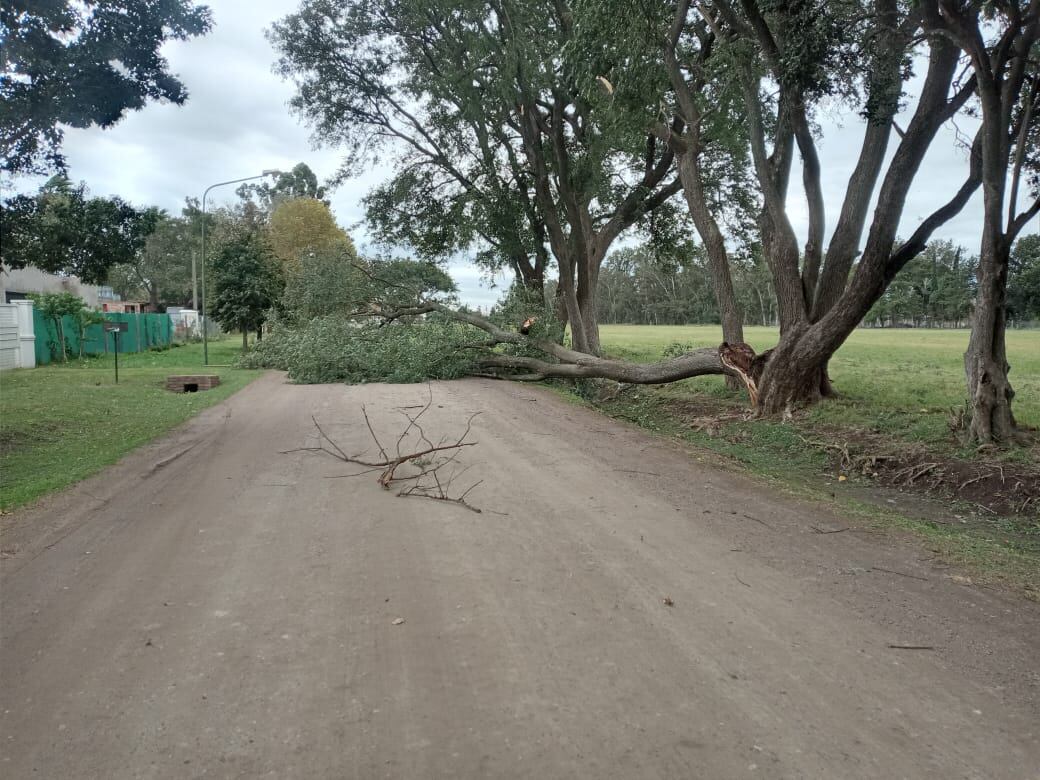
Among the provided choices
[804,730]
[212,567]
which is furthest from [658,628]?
[212,567]

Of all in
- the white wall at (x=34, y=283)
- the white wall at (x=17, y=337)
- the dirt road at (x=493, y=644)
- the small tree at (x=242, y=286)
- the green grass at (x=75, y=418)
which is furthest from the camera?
the white wall at (x=34, y=283)

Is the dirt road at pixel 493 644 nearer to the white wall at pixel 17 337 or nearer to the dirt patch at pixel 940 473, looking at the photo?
the dirt patch at pixel 940 473

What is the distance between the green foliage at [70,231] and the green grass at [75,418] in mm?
2339

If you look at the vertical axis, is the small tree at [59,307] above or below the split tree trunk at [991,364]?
above

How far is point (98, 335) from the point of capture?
93.3 ft

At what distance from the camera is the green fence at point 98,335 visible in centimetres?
2464

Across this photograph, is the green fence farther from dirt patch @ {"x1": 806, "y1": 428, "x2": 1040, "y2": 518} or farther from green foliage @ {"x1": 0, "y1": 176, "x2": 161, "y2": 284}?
dirt patch @ {"x1": 806, "y1": 428, "x2": 1040, "y2": 518}

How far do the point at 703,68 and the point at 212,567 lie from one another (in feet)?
44.7

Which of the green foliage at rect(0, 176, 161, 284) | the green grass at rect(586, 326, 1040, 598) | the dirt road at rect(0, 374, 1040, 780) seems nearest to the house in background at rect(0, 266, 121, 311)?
the green foliage at rect(0, 176, 161, 284)

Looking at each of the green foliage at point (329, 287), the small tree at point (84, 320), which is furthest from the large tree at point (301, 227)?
the green foliage at point (329, 287)

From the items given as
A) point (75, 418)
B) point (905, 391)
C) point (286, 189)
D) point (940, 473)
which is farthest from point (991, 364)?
point (286, 189)

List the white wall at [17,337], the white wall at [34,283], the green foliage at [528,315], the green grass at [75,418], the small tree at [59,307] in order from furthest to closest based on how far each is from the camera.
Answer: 1. the white wall at [34,283]
2. the small tree at [59,307]
3. the white wall at [17,337]
4. the green foliage at [528,315]
5. the green grass at [75,418]

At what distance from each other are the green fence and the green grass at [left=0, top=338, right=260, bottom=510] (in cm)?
279

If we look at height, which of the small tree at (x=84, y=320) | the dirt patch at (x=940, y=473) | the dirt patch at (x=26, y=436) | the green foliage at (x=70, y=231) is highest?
the green foliage at (x=70, y=231)
